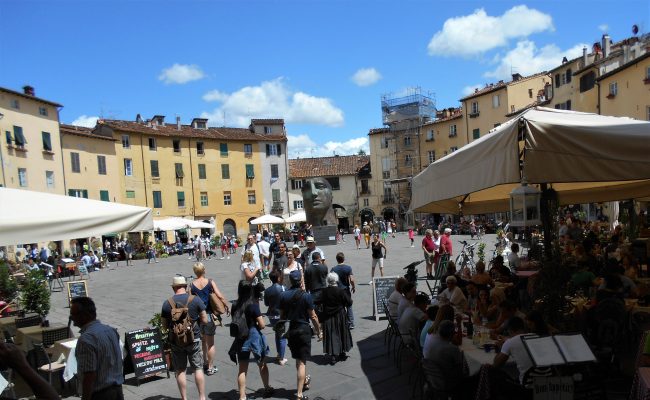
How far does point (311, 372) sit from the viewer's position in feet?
22.6

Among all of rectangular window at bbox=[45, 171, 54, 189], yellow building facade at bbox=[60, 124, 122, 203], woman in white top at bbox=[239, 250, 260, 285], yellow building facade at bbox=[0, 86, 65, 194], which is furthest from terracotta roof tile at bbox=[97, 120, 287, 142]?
woman in white top at bbox=[239, 250, 260, 285]

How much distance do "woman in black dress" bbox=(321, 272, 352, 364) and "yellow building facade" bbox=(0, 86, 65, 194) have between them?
96.7 ft

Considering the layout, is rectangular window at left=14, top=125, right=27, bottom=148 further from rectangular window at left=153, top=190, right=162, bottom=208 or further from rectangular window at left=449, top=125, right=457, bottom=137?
rectangular window at left=449, top=125, right=457, bottom=137

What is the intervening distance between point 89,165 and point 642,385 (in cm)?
4067

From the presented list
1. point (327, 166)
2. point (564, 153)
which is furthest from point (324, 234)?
point (327, 166)

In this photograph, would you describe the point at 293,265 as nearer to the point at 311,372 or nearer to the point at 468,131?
the point at 311,372

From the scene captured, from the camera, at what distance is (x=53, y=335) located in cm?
705

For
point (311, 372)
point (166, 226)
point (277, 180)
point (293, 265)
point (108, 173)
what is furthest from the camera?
point (277, 180)

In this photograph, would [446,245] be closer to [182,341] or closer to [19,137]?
[182,341]

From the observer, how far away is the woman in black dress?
700 centimetres

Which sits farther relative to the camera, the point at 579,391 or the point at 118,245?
the point at 118,245

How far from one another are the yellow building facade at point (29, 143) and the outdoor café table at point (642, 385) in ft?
110

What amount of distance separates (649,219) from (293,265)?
55.7 ft

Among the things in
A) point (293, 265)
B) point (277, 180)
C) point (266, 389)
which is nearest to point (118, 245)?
point (277, 180)
